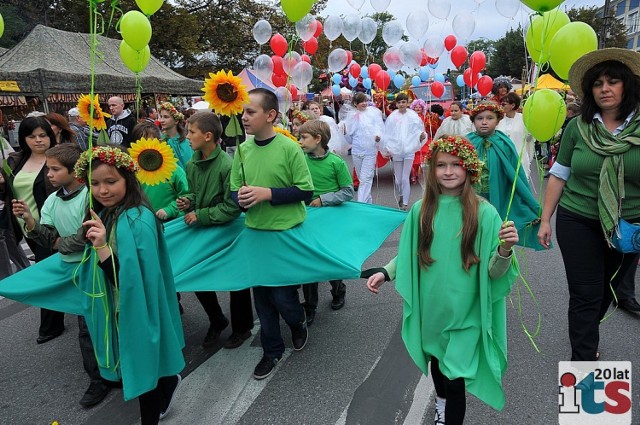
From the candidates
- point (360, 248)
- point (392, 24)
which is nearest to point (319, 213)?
point (360, 248)

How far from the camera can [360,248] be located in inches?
153

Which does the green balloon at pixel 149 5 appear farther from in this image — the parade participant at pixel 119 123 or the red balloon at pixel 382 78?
the red balloon at pixel 382 78

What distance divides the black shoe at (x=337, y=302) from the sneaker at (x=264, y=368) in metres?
1.13

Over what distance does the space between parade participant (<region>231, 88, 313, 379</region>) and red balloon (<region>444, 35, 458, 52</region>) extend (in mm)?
9457

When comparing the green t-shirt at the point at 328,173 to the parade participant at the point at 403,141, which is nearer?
the green t-shirt at the point at 328,173

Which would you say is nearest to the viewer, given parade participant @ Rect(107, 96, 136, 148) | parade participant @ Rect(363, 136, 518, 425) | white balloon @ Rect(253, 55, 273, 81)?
parade participant @ Rect(363, 136, 518, 425)

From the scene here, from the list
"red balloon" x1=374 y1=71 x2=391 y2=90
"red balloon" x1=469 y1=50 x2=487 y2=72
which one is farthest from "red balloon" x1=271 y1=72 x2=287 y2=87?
"red balloon" x1=469 y1=50 x2=487 y2=72

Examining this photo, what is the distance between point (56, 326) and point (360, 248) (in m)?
2.82

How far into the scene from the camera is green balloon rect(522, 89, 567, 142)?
296 centimetres

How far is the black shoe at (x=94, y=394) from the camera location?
316 centimetres

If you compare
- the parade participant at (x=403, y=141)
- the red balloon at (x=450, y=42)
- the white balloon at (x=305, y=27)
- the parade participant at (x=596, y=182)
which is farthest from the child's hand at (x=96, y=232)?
the red balloon at (x=450, y=42)

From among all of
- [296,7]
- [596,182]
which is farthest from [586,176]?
[296,7]

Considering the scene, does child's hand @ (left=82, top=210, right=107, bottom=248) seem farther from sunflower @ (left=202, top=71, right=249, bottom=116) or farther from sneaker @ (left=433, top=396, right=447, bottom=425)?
sneaker @ (left=433, top=396, right=447, bottom=425)

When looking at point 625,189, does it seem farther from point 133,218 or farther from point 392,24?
point 392,24
